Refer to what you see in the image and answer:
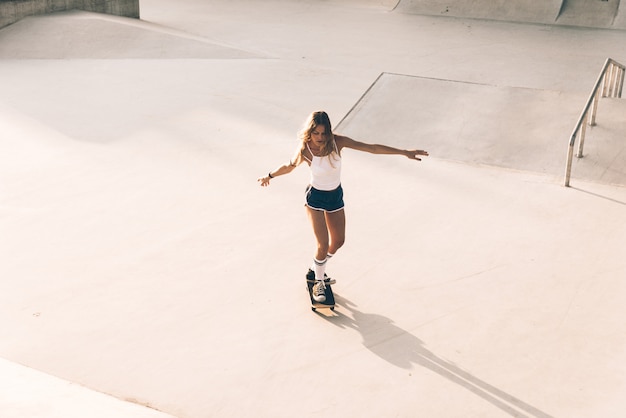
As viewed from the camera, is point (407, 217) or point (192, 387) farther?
point (407, 217)

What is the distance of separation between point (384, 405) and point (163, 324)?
6.36 feet

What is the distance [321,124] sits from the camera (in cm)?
538

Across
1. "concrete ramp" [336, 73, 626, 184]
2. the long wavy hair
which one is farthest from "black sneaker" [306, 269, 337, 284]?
"concrete ramp" [336, 73, 626, 184]

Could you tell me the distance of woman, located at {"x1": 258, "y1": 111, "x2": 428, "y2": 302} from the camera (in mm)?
5438

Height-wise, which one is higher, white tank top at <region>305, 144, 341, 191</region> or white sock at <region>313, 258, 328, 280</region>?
white tank top at <region>305, 144, 341, 191</region>

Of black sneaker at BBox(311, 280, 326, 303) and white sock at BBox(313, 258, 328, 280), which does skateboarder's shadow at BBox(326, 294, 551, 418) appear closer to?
black sneaker at BBox(311, 280, 326, 303)

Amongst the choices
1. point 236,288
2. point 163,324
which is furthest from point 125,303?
point 236,288

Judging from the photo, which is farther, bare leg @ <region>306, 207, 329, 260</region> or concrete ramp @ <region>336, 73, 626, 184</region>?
concrete ramp @ <region>336, 73, 626, 184</region>

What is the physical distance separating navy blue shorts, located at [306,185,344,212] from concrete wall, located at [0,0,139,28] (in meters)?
10.8

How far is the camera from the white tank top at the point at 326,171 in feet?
18.2

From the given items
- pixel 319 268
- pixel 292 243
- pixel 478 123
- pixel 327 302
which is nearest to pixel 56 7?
pixel 478 123

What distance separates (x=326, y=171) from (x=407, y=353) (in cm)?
152

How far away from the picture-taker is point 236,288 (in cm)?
626

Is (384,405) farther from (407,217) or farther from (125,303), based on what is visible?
(407,217)
